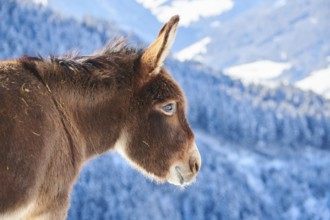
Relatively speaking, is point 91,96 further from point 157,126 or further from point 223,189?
point 223,189

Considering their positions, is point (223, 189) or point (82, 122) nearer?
point (82, 122)

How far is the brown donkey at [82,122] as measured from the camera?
11.2 feet

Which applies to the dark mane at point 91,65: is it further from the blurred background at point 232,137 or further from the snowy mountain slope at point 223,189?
the blurred background at point 232,137

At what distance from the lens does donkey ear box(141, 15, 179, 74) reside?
398cm

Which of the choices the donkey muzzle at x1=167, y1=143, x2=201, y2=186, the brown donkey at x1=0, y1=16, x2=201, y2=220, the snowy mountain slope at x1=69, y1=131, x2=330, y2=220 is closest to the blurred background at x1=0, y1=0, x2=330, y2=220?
the snowy mountain slope at x1=69, y1=131, x2=330, y2=220

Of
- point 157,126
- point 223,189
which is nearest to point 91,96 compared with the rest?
point 157,126

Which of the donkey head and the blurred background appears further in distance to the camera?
the blurred background

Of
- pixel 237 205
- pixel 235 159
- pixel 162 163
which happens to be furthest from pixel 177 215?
pixel 162 163

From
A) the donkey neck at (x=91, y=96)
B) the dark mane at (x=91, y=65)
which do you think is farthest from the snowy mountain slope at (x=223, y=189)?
the donkey neck at (x=91, y=96)

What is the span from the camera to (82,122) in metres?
4.07

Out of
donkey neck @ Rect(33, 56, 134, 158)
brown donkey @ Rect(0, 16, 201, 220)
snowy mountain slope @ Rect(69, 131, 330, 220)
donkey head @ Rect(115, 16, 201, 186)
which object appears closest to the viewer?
brown donkey @ Rect(0, 16, 201, 220)

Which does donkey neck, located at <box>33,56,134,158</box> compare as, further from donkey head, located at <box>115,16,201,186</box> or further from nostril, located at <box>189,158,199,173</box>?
nostril, located at <box>189,158,199,173</box>

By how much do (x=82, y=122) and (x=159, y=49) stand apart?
767 mm

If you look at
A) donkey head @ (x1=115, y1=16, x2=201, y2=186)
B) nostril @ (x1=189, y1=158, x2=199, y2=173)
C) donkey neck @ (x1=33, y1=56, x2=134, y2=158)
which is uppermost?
donkey neck @ (x1=33, y1=56, x2=134, y2=158)
